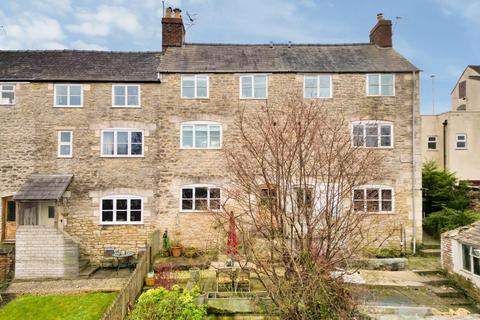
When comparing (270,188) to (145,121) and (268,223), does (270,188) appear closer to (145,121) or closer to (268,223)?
(268,223)

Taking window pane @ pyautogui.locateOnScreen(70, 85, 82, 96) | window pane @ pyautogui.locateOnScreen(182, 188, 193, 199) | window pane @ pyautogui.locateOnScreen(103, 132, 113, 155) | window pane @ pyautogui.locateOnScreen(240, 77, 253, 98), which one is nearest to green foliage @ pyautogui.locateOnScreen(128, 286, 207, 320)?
window pane @ pyautogui.locateOnScreen(182, 188, 193, 199)

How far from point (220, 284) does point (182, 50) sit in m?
13.8

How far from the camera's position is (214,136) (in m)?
17.8

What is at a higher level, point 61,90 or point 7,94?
point 61,90

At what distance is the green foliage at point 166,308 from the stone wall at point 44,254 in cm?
855

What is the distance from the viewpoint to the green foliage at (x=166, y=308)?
8070mm

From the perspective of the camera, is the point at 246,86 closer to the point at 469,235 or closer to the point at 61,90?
the point at 61,90

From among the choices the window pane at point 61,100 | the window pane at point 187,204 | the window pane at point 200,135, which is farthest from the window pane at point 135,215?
the window pane at point 61,100

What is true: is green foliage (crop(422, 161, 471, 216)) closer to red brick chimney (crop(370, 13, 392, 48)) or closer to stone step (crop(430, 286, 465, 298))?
stone step (crop(430, 286, 465, 298))

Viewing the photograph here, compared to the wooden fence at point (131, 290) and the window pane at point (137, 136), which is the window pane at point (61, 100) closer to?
the window pane at point (137, 136)

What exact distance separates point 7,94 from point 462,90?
37.1 metres

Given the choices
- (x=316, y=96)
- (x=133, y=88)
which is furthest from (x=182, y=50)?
(x=316, y=96)

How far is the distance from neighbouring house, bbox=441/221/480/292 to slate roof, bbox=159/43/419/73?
30.3 feet

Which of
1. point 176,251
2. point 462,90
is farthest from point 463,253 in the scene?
point 462,90
